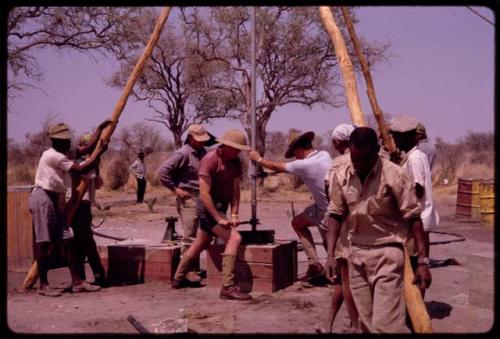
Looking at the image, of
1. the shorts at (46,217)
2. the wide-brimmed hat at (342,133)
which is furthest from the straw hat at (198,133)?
the wide-brimmed hat at (342,133)

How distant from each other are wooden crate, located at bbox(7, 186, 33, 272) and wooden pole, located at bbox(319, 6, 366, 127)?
450 cm

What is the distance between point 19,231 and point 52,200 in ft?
5.32

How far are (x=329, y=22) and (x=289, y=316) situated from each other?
3651 millimetres

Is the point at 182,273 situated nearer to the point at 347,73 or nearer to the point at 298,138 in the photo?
the point at 298,138

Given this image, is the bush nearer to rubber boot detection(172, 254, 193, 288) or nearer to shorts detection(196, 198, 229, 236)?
rubber boot detection(172, 254, 193, 288)

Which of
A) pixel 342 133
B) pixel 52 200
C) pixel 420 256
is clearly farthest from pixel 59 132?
pixel 420 256

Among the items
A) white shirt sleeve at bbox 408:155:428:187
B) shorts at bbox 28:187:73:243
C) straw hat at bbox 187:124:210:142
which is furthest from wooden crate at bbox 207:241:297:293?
white shirt sleeve at bbox 408:155:428:187

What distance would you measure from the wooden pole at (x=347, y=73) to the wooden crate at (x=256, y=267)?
1785 millimetres

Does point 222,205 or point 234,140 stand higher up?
point 234,140

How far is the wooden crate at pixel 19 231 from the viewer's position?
8711 mm

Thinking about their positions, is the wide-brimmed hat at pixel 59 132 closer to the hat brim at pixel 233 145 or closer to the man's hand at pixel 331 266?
the hat brim at pixel 233 145

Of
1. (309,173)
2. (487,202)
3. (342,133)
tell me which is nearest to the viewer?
(342,133)

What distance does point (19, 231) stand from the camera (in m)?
8.73

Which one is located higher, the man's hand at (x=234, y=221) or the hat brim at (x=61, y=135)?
the hat brim at (x=61, y=135)
